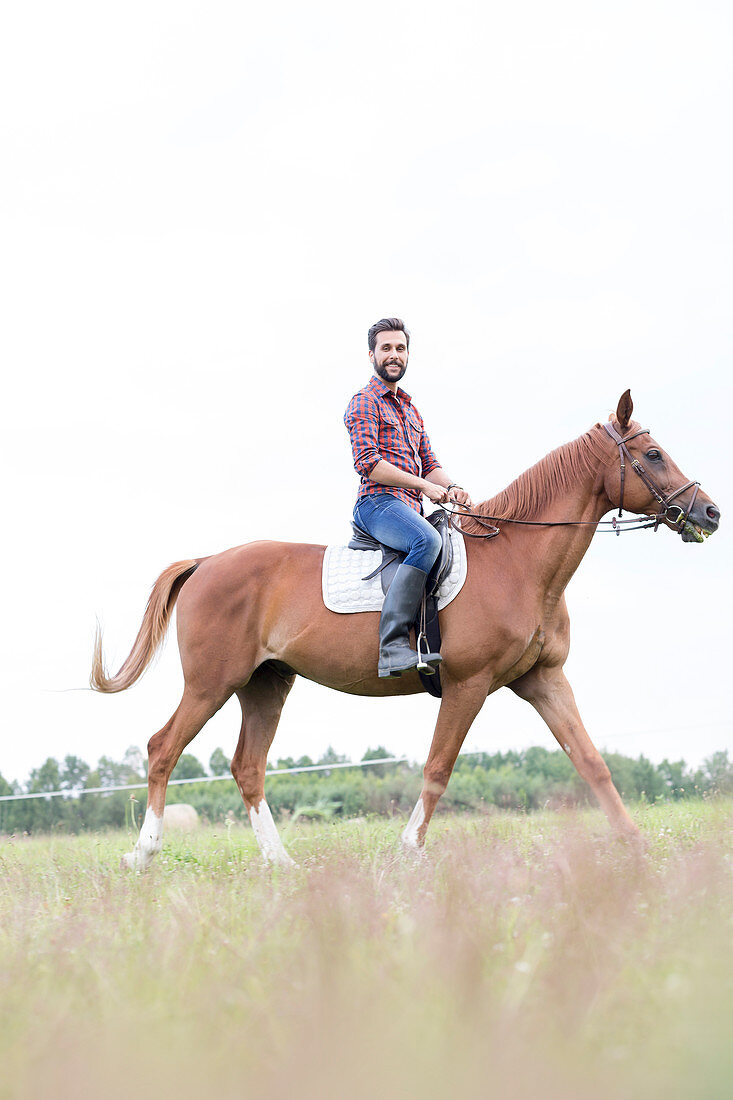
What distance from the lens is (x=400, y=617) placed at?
5.60 m

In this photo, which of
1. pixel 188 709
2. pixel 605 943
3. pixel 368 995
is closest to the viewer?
pixel 368 995

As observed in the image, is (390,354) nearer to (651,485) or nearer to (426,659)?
(651,485)

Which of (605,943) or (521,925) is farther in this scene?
(521,925)

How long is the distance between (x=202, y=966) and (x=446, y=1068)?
1.09 m

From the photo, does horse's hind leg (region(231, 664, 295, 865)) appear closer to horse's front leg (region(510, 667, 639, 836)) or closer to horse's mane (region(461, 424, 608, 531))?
horse's front leg (region(510, 667, 639, 836))

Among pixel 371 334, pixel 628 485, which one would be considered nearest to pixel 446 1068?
pixel 628 485

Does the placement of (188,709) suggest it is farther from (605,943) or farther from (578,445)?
(605,943)

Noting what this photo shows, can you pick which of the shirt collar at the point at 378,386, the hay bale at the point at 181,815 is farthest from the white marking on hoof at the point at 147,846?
the hay bale at the point at 181,815

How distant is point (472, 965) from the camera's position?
2703 mm

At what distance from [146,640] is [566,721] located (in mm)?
3157

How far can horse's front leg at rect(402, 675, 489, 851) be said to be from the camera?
5.55 metres

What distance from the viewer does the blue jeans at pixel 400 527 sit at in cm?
561

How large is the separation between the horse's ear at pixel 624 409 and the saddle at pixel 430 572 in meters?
1.25

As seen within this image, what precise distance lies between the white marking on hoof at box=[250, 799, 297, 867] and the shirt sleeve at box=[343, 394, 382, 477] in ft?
7.97
